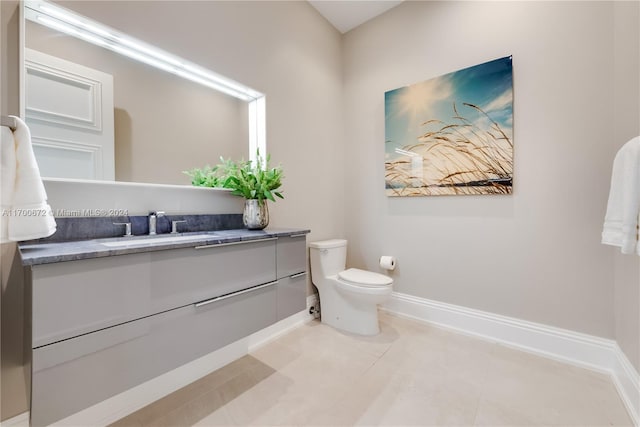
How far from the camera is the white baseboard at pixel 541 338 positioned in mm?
1409

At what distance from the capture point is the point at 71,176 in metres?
1.23

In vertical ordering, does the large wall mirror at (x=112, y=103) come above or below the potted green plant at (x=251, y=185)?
above

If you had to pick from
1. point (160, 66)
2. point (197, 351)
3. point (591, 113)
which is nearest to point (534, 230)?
point (591, 113)

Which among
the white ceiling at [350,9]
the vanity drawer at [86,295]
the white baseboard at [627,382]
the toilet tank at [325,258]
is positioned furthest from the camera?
the white ceiling at [350,9]

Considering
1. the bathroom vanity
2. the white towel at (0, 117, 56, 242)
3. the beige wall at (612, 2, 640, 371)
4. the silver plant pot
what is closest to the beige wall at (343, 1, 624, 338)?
the beige wall at (612, 2, 640, 371)

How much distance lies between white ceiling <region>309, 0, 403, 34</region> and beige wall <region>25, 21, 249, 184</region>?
52.9 inches

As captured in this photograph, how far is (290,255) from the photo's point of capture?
156 centimetres

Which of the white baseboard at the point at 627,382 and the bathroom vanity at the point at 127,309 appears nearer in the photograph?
the bathroom vanity at the point at 127,309

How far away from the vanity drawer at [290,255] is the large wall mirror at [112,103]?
75cm

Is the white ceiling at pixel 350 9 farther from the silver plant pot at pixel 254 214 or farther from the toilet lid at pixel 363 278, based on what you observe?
the toilet lid at pixel 363 278

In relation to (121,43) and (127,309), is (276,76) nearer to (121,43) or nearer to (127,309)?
(121,43)

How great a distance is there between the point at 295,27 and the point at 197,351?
247cm

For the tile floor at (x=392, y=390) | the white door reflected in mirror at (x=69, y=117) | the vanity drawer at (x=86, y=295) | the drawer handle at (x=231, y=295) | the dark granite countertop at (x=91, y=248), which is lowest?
the tile floor at (x=392, y=390)

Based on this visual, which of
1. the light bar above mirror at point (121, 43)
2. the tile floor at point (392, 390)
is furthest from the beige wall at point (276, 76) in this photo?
the tile floor at point (392, 390)
